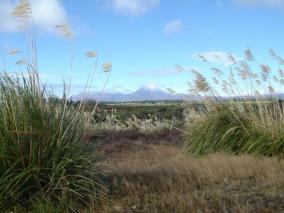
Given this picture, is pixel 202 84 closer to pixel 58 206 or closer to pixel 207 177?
pixel 207 177

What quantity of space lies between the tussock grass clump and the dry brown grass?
0.50 metres

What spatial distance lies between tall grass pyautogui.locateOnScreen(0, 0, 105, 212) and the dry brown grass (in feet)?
1.58

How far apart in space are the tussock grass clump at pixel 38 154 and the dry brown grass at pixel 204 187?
1.64 ft

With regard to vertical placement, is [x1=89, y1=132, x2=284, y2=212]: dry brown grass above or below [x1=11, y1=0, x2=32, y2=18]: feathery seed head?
below

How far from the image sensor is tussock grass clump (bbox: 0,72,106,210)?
691 centimetres

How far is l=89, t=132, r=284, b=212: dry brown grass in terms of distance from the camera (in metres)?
6.66

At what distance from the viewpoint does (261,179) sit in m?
A: 8.40

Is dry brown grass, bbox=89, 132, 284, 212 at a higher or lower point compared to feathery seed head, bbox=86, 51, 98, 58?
lower

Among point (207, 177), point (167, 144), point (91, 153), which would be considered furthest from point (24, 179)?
point (167, 144)

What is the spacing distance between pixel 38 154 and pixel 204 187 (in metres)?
2.39

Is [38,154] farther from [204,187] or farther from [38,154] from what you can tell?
[204,187]

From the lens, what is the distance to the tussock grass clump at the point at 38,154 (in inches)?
272

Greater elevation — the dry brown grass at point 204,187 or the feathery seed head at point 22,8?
the feathery seed head at point 22,8

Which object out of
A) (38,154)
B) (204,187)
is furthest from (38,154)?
(204,187)
